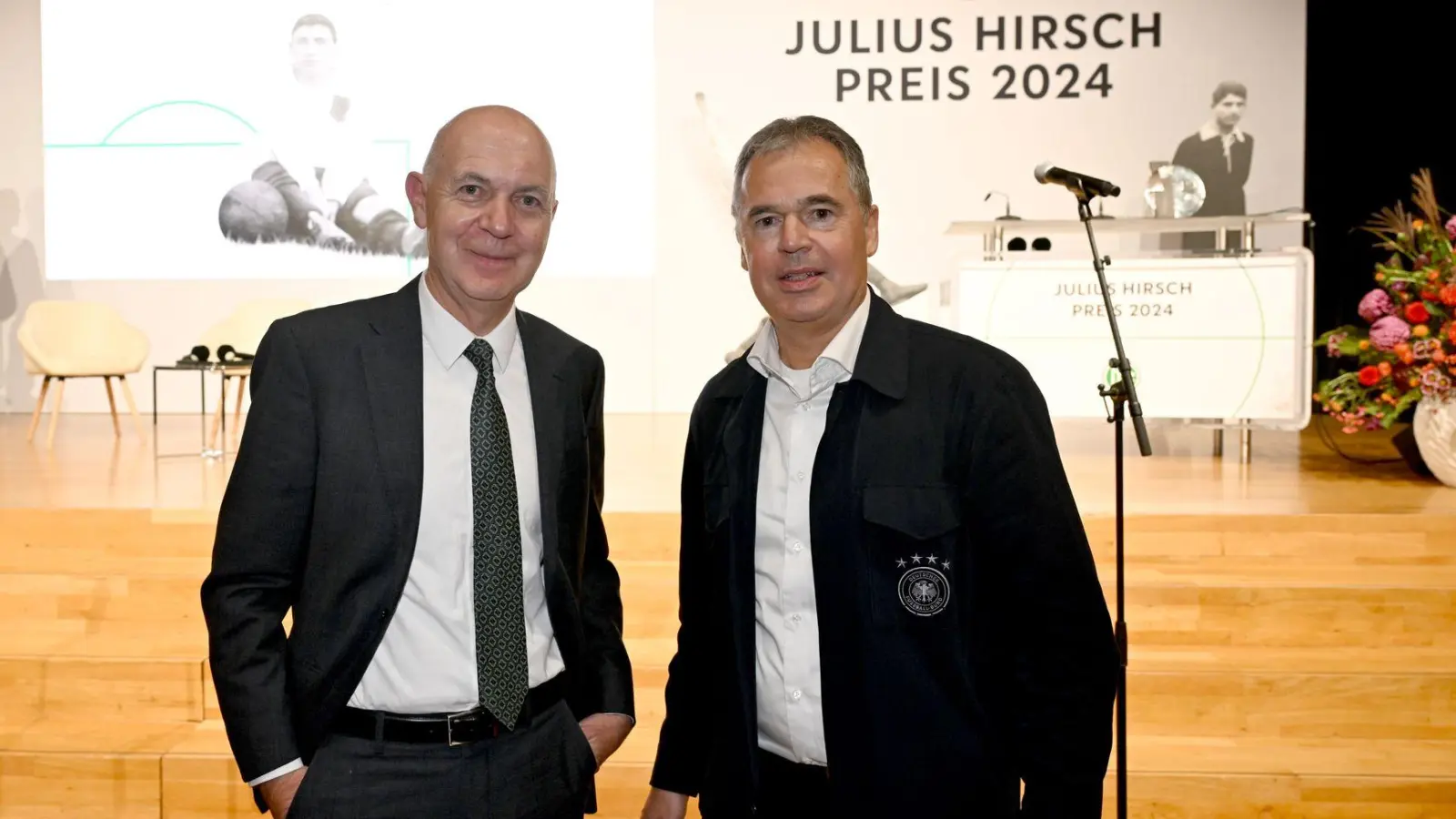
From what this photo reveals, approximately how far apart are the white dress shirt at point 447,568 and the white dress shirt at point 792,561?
34 centimetres

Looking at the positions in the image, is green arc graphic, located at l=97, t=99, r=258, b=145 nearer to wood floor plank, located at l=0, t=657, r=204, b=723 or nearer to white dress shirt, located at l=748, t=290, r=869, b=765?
wood floor plank, located at l=0, t=657, r=204, b=723

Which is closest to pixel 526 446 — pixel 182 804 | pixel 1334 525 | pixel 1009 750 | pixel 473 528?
pixel 473 528

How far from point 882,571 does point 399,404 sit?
2.26 feet

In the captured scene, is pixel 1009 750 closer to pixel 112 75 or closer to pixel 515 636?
pixel 515 636

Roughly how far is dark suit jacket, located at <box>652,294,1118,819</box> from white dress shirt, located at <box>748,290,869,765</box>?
33 millimetres

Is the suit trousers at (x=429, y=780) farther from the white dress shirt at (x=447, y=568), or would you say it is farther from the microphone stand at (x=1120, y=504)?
the microphone stand at (x=1120, y=504)

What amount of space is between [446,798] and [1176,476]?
4.46m

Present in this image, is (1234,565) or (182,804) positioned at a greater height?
(1234,565)

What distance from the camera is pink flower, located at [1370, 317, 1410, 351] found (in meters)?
4.89

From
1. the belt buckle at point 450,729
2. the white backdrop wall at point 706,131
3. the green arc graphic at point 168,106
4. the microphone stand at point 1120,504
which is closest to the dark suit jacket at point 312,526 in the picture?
the belt buckle at point 450,729

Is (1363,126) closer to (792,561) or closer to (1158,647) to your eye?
(1158,647)

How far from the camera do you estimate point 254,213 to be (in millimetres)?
8688

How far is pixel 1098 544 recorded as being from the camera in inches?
163

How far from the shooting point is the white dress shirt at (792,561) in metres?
1.64
